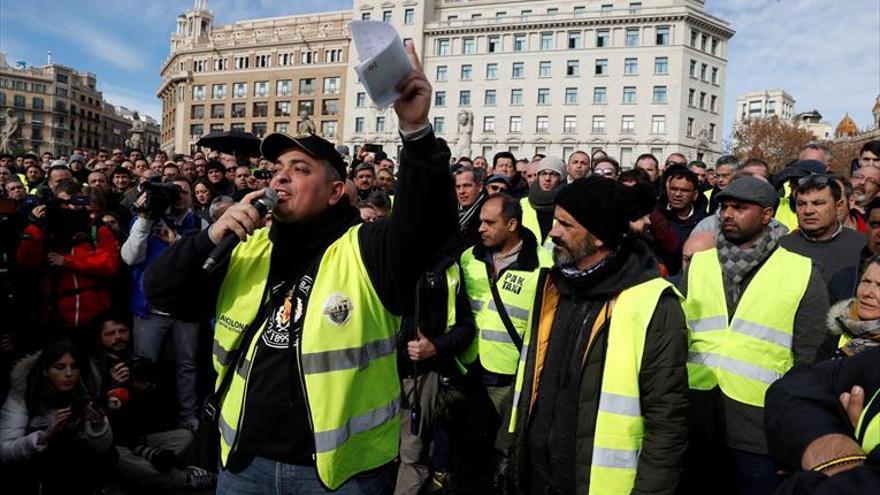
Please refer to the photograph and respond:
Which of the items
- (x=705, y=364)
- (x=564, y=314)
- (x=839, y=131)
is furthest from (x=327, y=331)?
(x=839, y=131)

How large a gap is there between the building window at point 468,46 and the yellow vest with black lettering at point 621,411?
66.7m

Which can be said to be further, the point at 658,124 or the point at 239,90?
Answer: the point at 239,90

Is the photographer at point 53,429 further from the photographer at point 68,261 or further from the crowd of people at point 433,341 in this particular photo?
the photographer at point 68,261

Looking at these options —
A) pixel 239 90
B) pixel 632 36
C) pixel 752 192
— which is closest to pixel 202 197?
pixel 752 192

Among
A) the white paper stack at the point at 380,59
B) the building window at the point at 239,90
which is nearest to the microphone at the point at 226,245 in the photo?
the white paper stack at the point at 380,59

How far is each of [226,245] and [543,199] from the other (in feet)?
16.8

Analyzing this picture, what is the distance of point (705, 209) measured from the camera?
23.6 feet

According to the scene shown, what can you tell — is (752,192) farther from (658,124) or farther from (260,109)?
(260,109)

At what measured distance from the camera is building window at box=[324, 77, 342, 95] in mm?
73062

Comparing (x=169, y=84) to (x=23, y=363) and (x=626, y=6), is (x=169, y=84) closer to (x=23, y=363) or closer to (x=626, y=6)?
(x=626, y=6)

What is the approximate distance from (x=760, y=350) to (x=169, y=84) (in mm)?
98653

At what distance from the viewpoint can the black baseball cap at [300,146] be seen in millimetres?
2467

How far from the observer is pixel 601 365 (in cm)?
277

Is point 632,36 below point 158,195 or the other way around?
the other way around
